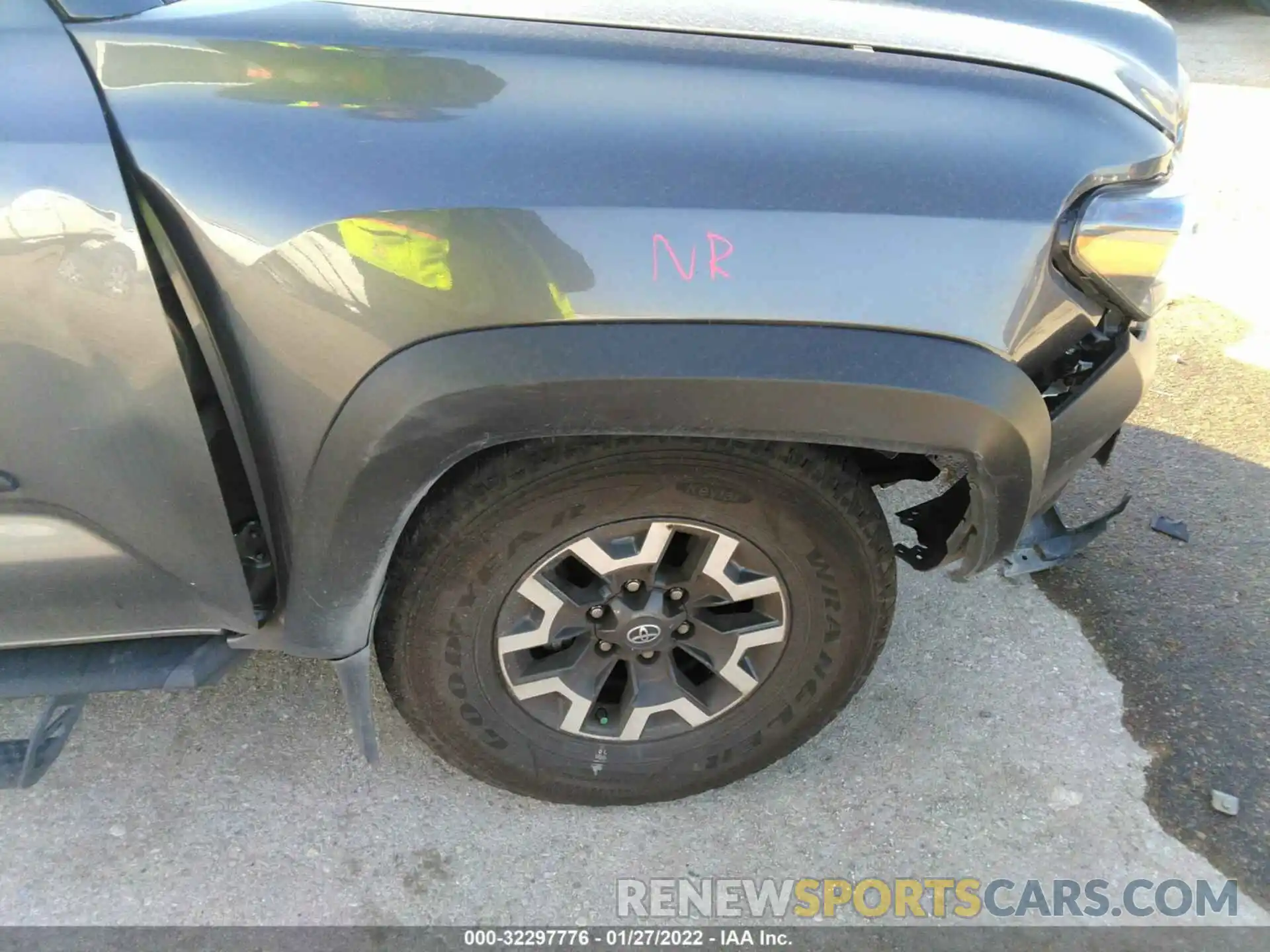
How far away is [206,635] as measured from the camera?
5.89 feet

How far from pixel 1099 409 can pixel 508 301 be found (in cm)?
104

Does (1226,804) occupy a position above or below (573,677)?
below

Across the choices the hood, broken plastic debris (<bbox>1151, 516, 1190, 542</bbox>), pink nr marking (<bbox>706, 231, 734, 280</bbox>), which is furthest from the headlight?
broken plastic debris (<bbox>1151, 516, 1190, 542</bbox>)

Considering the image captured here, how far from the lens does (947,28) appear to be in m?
1.72

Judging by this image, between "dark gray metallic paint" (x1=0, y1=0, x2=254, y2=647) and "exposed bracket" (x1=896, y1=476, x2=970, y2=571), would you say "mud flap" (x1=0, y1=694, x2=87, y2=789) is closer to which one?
"dark gray metallic paint" (x1=0, y1=0, x2=254, y2=647)

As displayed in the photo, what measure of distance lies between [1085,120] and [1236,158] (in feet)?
15.4

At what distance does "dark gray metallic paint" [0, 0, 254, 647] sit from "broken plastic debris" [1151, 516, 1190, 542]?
2.54 meters

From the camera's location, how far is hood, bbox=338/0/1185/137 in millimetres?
1535

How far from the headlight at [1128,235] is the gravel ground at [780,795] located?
1.14 meters

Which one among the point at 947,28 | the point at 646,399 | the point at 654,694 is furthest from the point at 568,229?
the point at 654,694

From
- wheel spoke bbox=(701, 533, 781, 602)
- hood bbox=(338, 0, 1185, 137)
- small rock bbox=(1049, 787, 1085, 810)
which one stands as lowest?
small rock bbox=(1049, 787, 1085, 810)

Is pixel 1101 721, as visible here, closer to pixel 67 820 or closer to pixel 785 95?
pixel 785 95

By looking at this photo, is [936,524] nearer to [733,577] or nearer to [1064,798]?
[733,577]

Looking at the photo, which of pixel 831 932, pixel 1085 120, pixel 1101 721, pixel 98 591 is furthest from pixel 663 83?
pixel 1101 721
